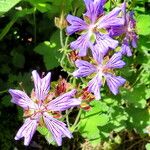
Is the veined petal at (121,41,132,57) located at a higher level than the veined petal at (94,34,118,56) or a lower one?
lower

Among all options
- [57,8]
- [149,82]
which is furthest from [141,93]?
[57,8]

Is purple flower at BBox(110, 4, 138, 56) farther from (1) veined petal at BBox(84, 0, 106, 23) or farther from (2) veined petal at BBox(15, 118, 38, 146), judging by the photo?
(2) veined petal at BBox(15, 118, 38, 146)

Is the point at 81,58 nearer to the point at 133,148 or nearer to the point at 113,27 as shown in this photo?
the point at 113,27

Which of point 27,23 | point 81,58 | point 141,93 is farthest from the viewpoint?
point 27,23

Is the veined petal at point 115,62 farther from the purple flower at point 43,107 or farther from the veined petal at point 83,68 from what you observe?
the purple flower at point 43,107

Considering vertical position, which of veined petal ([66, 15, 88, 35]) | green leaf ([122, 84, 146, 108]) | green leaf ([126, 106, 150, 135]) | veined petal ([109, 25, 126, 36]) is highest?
veined petal ([66, 15, 88, 35])

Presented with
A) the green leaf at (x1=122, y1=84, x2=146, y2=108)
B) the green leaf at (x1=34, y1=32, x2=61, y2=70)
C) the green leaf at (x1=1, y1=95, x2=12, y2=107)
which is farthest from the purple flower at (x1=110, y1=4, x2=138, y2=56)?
the green leaf at (x1=1, y1=95, x2=12, y2=107)

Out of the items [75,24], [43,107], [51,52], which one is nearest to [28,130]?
[43,107]
